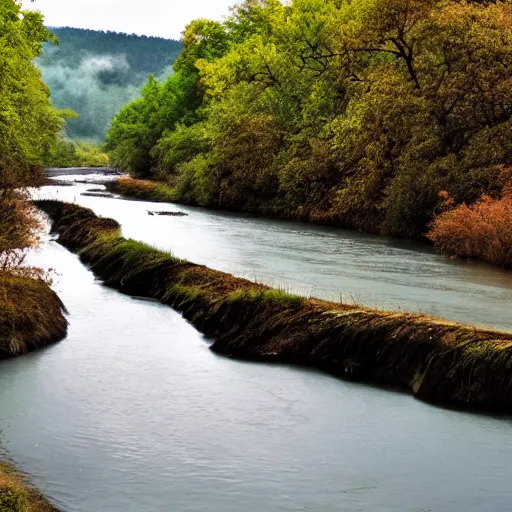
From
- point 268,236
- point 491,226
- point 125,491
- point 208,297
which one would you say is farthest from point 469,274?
point 125,491

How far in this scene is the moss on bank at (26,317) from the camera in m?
15.7

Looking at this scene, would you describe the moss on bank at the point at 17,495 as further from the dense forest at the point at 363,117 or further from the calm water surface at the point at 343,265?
the dense forest at the point at 363,117

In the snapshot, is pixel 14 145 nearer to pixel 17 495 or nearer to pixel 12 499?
pixel 17 495

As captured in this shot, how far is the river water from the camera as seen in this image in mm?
9469

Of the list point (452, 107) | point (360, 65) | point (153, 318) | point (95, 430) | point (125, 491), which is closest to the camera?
point (125, 491)

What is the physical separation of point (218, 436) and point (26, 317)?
6490 mm

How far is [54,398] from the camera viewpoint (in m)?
12.9

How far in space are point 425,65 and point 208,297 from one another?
19.9m

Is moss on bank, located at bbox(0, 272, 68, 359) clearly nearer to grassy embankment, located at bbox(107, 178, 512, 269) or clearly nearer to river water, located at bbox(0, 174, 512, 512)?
river water, located at bbox(0, 174, 512, 512)

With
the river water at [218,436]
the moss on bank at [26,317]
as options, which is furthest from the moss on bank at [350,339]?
the moss on bank at [26,317]

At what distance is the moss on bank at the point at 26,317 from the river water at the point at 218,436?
1.19 ft

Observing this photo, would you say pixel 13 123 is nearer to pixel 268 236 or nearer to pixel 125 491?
pixel 268 236

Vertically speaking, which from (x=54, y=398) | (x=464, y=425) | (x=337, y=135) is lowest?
(x=54, y=398)

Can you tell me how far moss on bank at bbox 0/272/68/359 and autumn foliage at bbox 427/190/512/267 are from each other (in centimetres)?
1522
